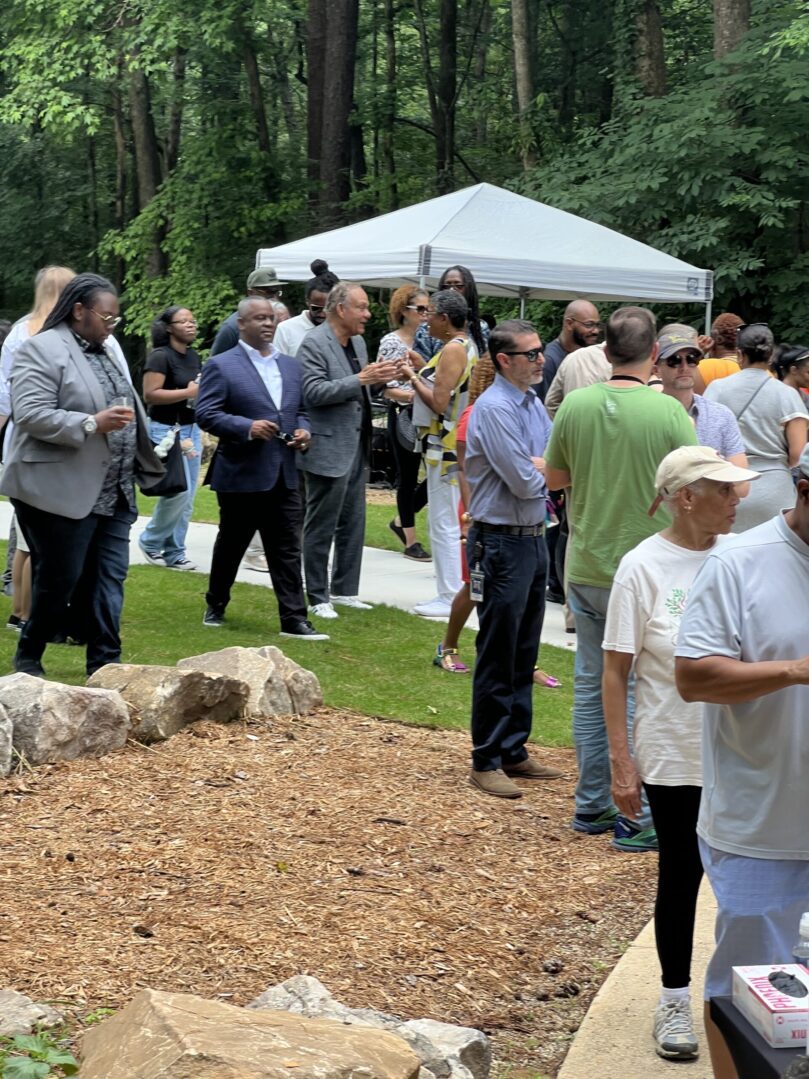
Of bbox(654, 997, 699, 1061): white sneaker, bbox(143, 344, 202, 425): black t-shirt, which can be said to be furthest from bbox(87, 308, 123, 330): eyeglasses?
bbox(654, 997, 699, 1061): white sneaker

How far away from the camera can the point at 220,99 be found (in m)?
29.4

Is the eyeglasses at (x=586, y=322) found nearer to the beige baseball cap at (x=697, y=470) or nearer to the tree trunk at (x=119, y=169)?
the beige baseball cap at (x=697, y=470)

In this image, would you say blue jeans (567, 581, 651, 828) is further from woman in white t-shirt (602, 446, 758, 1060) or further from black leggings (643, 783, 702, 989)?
black leggings (643, 783, 702, 989)

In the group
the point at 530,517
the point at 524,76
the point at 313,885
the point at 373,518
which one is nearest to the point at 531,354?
the point at 530,517

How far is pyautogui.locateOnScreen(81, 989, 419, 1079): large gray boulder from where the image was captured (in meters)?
3.04

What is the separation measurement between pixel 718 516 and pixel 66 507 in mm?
3774

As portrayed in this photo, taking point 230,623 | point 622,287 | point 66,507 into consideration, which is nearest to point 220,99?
point 622,287

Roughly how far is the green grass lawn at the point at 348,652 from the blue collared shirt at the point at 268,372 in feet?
4.84

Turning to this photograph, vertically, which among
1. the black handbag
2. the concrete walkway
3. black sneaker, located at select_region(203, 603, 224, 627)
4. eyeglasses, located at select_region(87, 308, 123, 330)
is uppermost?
eyeglasses, located at select_region(87, 308, 123, 330)

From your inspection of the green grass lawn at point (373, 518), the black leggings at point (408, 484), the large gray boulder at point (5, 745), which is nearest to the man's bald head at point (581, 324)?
the black leggings at point (408, 484)

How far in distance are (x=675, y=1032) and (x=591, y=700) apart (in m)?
1.80

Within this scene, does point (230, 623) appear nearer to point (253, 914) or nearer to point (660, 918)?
point (253, 914)

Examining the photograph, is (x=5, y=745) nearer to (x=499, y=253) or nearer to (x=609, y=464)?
(x=609, y=464)

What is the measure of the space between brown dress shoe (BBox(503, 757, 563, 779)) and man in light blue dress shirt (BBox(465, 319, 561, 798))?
0.25 m
